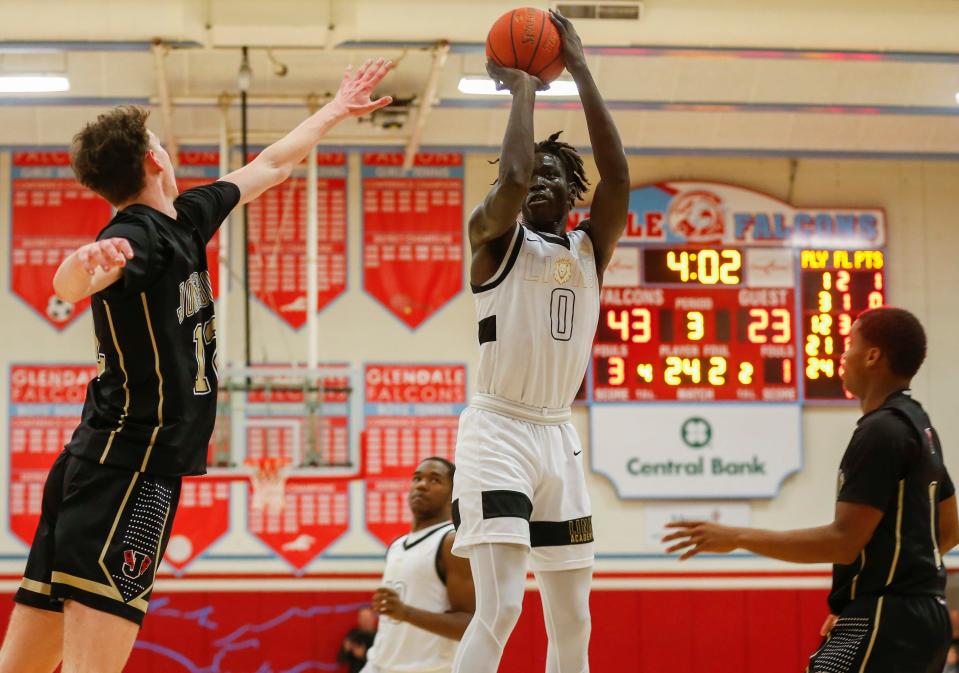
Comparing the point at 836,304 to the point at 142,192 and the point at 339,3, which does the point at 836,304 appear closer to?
the point at 339,3

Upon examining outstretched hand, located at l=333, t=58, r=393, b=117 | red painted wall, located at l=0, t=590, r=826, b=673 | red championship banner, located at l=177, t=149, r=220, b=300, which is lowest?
red painted wall, located at l=0, t=590, r=826, b=673

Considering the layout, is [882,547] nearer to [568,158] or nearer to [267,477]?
[568,158]

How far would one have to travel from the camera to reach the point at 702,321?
1093 centimetres

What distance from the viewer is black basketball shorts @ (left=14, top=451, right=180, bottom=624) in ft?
10.5

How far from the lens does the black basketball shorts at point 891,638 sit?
11.9ft

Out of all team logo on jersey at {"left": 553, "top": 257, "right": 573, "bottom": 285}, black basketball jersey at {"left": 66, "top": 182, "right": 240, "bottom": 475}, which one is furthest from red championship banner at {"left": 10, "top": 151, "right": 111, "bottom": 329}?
black basketball jersey at {"left": 66, "top": 182, "right": 240, "bottom": 475}

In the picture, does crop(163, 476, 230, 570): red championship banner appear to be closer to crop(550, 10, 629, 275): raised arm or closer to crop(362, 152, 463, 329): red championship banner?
crop(362, 152, 463, 329): red championship banner

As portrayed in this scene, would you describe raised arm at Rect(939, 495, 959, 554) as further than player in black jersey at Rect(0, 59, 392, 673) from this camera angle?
Yes

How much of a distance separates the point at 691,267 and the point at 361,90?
7.26 metres

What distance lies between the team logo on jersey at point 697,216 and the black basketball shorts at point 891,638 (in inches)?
308

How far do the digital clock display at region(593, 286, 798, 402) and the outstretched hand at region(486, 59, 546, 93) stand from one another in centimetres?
657

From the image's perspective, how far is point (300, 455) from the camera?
1038 cm

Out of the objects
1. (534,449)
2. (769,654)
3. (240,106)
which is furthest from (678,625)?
(534,449)

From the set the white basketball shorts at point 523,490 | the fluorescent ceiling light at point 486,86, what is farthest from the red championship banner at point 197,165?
the white basketball shorts at point 523,490
